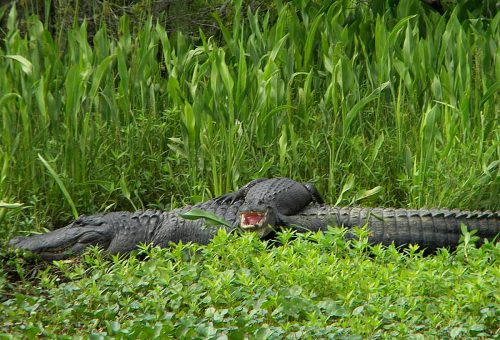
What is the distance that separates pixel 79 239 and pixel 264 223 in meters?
1.05

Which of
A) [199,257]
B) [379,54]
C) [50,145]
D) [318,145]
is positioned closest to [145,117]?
[50,145]

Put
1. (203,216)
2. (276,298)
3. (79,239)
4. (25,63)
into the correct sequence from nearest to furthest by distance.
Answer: (276,298) < (203,216) < (79,239) < (25,63)

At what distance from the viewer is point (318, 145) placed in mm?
5910

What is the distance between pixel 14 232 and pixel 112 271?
1260 millimetres

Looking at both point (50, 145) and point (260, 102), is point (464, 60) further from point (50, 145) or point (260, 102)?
point (50, 145)

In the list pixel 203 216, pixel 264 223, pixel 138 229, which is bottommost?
pixel 138 229

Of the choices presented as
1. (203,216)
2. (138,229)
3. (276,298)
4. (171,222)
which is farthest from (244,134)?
(276,298)

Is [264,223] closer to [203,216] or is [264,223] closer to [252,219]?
[252,219]

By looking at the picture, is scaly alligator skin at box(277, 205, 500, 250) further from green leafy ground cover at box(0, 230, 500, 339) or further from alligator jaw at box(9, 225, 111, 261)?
alligator jaw at box(9, 225, 111, 261)

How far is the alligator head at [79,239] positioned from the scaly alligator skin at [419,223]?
0.93 metres

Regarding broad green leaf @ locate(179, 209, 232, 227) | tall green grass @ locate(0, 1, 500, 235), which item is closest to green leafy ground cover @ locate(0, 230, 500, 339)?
broad green leaf @ locate(179, 209, 232, 227)

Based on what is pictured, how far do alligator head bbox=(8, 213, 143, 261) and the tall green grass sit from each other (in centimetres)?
26

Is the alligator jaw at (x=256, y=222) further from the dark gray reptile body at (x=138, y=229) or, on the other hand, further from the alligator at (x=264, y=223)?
the dark gray reptile body at (x=138, y=229)

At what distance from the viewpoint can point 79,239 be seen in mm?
5242
